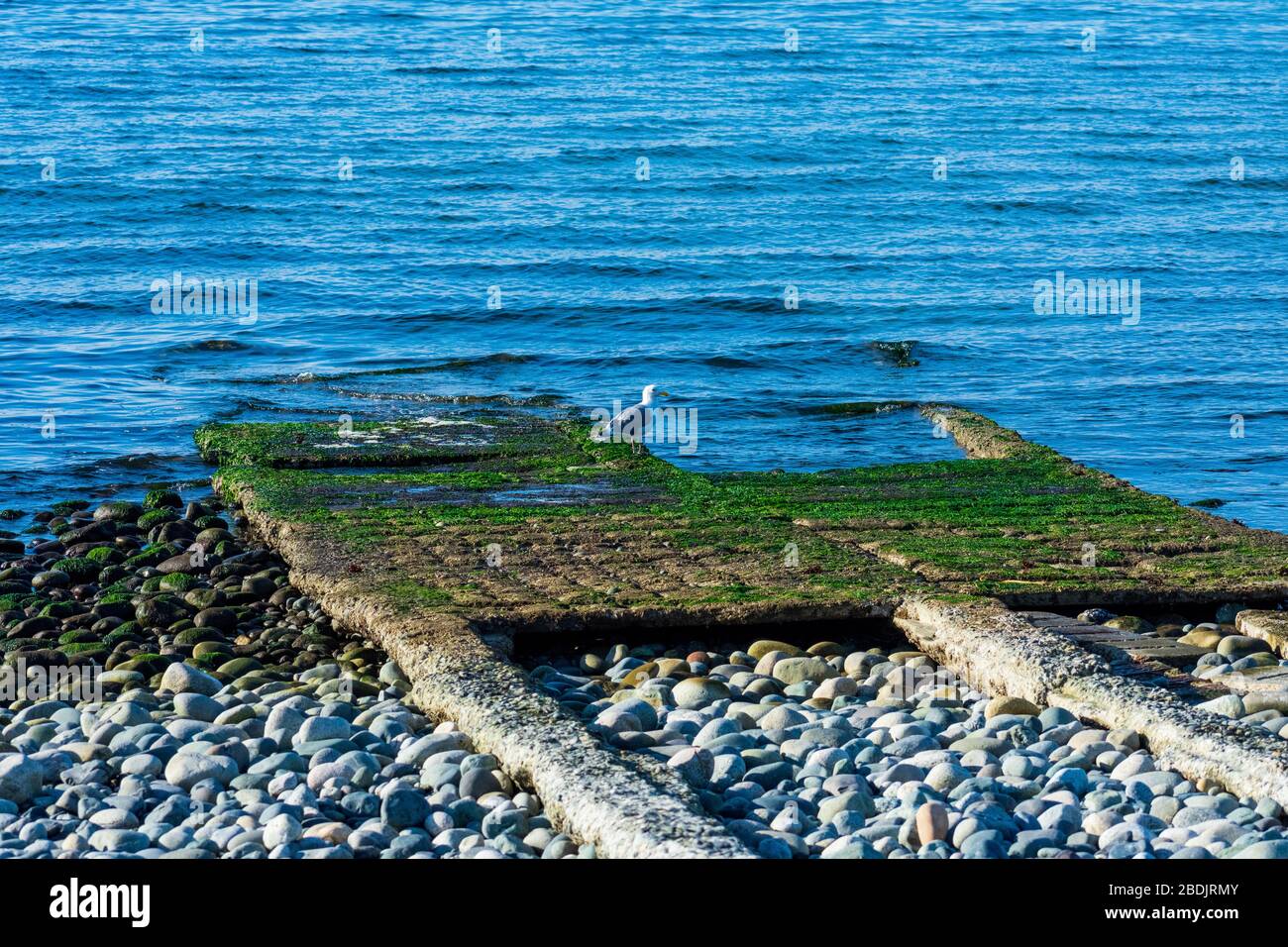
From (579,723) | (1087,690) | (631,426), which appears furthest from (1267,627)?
(631,426)

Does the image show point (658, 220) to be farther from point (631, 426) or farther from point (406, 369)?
point (631, 426)

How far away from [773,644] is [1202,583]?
2321 millimetres

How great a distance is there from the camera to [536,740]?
5848mm

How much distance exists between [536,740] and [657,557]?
112 inches

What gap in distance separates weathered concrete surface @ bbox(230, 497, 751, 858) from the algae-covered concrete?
1 centimetres

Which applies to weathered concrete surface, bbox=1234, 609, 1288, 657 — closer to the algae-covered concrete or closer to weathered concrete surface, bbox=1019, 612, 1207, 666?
the algae-covered concrete

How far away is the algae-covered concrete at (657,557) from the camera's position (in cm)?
599

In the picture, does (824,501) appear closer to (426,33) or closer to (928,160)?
(928,160)

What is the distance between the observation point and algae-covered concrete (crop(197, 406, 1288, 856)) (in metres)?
5.99

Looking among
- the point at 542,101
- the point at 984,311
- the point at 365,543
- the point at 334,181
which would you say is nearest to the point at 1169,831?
the point at 365,543

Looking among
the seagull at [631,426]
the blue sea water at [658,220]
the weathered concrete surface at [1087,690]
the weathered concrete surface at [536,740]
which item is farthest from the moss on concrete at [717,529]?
the blue sea water at [658,220]

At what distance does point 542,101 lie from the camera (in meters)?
33.8

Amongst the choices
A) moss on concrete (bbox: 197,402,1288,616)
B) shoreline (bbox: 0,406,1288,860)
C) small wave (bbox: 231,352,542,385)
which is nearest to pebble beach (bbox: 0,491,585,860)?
shoreline (bbox: 0,406,1288,860)

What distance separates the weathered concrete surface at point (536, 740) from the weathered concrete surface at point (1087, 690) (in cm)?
196
